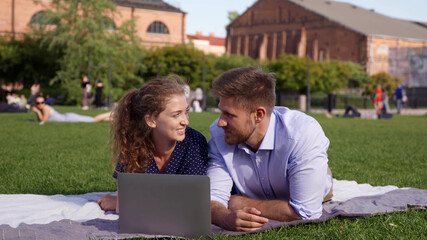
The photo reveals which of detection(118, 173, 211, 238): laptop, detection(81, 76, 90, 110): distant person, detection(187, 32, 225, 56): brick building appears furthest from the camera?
detection(187, 32, 225, 56): brick building

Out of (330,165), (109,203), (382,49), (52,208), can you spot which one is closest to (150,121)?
(109,203)

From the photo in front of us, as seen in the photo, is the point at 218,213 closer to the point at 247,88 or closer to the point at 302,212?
the point at 302,212

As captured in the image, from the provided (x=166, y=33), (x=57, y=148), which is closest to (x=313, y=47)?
(x=166, y=33)

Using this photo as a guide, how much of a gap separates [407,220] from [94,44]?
29.4m

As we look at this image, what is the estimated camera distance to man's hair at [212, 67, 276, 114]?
336cm

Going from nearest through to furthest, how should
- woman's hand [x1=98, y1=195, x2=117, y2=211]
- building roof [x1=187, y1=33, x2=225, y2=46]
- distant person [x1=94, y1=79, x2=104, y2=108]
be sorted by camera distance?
woman's hand [x1=98, y1=195, x2=117, y2=211], distant person [x1=94, y1=79, x2=104, y2=108], building roof [x1=187, y1=33, x2=225, y2=46]

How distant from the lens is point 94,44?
31.2 m

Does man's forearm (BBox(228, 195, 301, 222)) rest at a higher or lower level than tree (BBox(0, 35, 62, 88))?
lower

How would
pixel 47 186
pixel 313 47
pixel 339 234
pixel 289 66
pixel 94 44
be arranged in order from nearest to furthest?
pixel 339 234 → pixel 47 186 → pixel 94 44 → pixel 289 66 → pixel 313 47

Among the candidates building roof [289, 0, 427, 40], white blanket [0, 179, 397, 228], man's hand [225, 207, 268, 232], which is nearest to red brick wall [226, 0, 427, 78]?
building roof [289, 0, 427, 40]

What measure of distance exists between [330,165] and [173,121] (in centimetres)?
406

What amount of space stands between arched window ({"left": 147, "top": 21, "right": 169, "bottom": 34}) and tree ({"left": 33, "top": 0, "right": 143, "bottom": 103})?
11805 millimetres

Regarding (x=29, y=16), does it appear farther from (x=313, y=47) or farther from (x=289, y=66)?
(x=313, y=47)

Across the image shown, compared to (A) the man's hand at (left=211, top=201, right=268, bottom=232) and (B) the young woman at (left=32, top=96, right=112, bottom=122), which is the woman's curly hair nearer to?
(A) the man's hand at (left=211, top=201, right=268, bottom=232)
